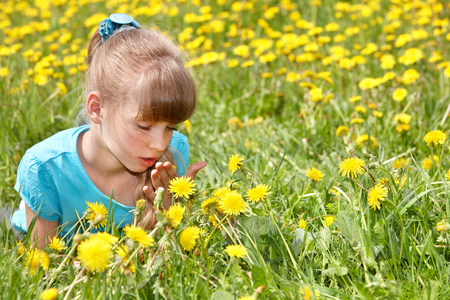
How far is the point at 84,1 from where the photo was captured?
5.12 m

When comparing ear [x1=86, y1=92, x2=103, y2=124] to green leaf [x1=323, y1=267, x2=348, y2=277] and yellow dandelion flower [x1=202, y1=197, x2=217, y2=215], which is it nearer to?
yellow dandelion flower [x1=202, y1=197, x2=217, y2=215]

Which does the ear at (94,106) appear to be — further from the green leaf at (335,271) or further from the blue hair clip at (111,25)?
the green leaf at (335,271)

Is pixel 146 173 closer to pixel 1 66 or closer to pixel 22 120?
pixel 22 120

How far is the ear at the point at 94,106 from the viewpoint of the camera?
178cm

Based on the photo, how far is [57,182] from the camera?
188cm

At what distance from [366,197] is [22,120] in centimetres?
186

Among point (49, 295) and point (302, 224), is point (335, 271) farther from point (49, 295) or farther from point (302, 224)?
point (49, 295)

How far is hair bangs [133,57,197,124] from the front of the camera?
1638 millimetres

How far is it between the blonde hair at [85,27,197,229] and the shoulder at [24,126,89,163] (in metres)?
0.22

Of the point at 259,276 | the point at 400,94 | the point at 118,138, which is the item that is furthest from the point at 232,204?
the point at 400,94

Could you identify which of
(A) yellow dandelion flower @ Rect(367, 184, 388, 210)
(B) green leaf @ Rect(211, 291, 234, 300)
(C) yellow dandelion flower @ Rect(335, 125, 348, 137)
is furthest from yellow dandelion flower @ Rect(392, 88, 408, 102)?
(B) green leaf @ Rect(211, 291, 234, 300)

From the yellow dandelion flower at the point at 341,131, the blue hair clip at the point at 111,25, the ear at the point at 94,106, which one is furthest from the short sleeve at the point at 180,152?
the yellow dandelion flower at the point at 341,131

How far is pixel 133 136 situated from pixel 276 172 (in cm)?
59

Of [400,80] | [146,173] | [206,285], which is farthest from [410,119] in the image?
[206,285]
